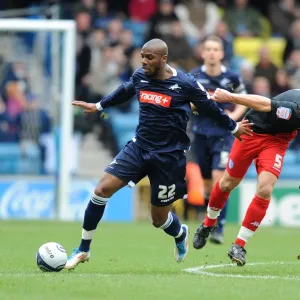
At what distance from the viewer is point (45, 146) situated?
18234 mm

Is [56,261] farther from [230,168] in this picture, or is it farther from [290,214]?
[290,214]

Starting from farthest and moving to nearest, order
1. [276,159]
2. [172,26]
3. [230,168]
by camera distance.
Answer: [172,26] → [230,168] → [276,159]

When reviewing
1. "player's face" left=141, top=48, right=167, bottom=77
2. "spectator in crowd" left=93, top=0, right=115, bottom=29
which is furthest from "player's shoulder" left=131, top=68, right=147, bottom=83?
"spectator in crowd" left=93, top=0, right=115, bottom=29

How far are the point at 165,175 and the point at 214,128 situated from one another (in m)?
3.67

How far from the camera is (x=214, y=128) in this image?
1270cm

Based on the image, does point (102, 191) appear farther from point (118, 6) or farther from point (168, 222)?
point (118, 6)

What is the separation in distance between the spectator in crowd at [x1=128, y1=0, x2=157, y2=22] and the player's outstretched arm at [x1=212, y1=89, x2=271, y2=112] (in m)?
12.6

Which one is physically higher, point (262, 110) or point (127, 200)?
point (262, 110)

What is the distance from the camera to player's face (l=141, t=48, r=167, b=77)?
8.78m

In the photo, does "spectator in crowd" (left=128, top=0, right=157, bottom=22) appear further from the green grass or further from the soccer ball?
the soccer ball

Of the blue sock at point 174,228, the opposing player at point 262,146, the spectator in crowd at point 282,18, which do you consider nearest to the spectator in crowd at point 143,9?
the spectator in crowd at point 282,18

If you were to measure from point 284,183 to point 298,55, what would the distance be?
3963mm

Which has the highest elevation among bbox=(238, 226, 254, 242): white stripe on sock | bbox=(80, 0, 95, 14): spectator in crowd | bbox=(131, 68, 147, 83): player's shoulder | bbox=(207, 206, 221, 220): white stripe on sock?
bbox=(131, 68, 147, 83): player's shoulder

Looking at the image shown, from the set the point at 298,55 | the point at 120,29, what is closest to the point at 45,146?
the point at 120,29
